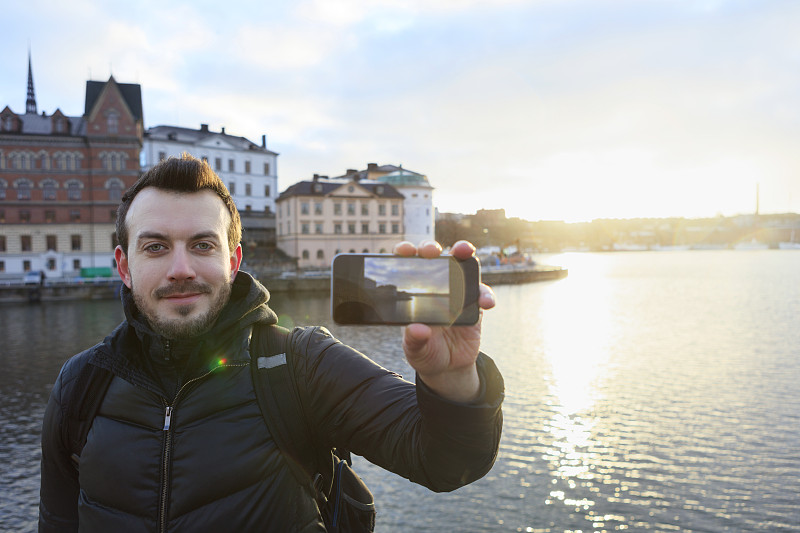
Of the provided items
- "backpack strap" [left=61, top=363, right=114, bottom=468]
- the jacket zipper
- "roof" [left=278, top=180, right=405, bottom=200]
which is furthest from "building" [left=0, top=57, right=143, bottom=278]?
the jacket zipper

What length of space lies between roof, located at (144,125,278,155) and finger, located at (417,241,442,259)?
242ft

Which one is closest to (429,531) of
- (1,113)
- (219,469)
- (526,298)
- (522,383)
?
(219,469)

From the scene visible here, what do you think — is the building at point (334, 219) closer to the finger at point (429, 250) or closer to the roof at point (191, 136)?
the roof at point (191, 136)

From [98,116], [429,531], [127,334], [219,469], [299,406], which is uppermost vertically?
[98,116]

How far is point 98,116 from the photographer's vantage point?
53.9 metres

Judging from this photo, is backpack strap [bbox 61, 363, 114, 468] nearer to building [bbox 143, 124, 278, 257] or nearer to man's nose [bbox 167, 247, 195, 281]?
man's nose [bbox 167, 247, 195, 281]

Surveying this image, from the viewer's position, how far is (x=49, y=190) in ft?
176

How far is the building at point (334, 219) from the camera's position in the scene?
6819cm

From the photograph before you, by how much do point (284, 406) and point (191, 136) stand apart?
78.7 metres

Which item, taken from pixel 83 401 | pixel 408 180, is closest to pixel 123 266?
pixel 83 401

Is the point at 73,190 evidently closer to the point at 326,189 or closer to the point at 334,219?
the point at 326,189

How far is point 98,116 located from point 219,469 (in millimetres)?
61514

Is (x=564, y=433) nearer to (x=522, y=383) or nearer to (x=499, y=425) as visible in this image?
(x=522, y=383)

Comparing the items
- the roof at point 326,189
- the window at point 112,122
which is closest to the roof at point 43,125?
the window at point 112,122
